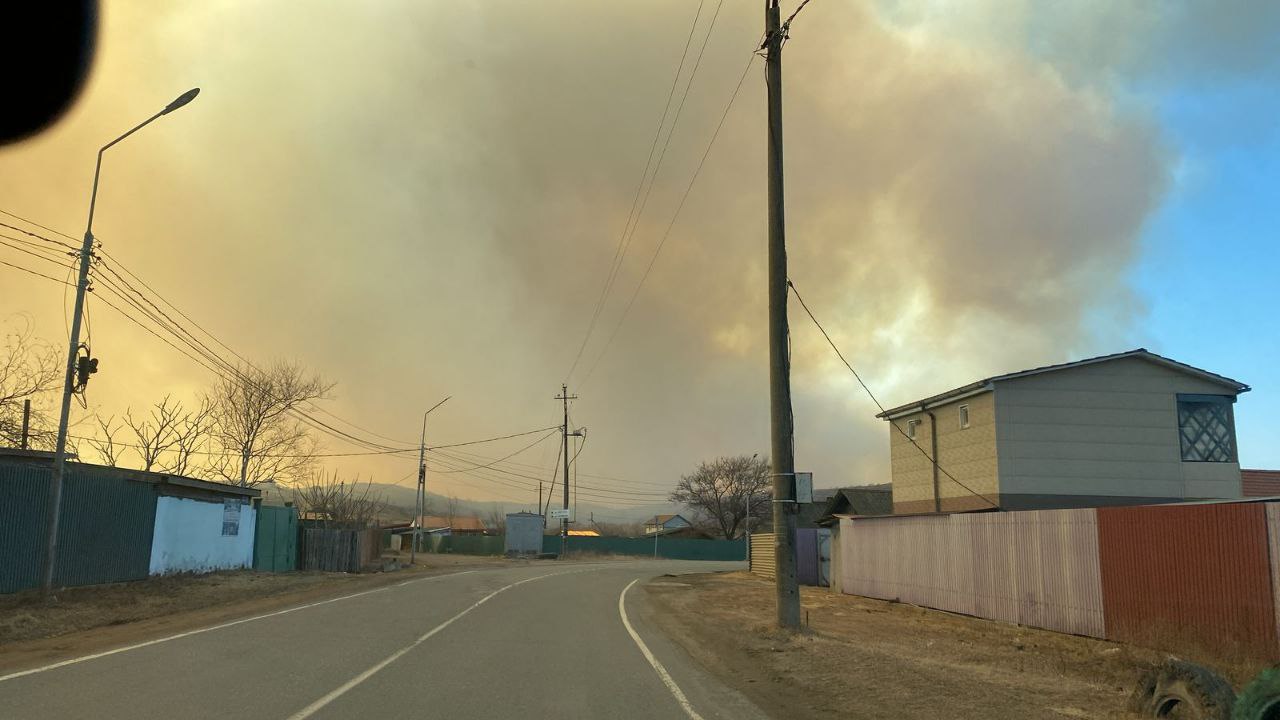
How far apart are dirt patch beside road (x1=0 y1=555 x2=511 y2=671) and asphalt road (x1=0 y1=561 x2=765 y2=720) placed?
1.25 metres

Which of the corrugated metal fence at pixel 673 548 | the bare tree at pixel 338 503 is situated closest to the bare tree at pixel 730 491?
the corrugated metal fence at pixel 673 548

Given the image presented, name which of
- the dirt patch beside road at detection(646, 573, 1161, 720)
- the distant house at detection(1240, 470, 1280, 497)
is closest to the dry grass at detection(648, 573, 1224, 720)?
the dirt patch beside road at detection(646, 573, 1161, 720)

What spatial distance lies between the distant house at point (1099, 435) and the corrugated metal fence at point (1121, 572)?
670 centimetres

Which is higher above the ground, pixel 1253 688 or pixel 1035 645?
pixel 1253 688

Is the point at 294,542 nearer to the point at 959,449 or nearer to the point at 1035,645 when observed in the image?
the point at 959,449

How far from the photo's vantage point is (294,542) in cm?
3619

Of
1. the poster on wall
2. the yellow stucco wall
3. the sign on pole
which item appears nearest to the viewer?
the sign on pole

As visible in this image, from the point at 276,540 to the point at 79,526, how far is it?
526 inches

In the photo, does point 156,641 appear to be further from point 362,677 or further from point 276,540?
point 276,540

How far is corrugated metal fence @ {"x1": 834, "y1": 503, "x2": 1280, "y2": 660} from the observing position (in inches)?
450

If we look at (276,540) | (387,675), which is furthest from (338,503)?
(387,675)

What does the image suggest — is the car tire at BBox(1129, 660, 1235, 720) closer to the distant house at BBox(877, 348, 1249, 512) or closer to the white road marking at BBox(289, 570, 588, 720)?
the white road marking at BBox(289, 570, 588, 720)

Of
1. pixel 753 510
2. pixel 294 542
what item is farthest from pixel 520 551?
pixel 753 510

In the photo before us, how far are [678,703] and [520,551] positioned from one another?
205 feet
